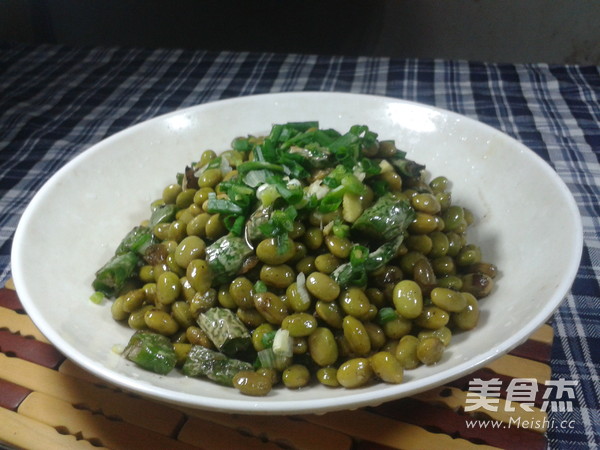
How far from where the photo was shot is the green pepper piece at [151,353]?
1354 millimetres

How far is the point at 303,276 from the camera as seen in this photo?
1494 millimetres

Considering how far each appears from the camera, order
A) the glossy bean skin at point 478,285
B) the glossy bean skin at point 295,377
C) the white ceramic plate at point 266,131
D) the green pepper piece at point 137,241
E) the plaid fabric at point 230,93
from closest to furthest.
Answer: the white ceramic plate at point 266,131 → the glossy bean skin at point 295,377 → the glossy bean skin at point 478,285 → the green pepper piece at point 137,241 → the plaid fabric at point 230,93

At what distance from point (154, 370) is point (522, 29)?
4106 millimetres

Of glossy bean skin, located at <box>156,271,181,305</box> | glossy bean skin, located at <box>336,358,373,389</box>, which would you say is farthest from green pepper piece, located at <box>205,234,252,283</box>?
glossy bean skin, located at <box>336,358,373,389</box>

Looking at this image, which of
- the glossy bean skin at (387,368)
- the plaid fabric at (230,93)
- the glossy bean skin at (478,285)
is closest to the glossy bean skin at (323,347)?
the glossy bean skin at (387,368)

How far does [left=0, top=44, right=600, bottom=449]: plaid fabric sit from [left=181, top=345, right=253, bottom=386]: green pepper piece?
1.08 meters

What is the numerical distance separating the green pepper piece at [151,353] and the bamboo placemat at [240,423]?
0.12 m

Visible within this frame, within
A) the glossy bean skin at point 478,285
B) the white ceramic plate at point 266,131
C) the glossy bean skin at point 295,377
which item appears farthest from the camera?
the glossy bean skin at point 478,285

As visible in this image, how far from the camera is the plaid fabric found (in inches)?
104

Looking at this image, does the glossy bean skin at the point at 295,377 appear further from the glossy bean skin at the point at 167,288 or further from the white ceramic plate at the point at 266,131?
the glossy bean skin at the point at 167,288

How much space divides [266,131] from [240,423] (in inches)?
49.4

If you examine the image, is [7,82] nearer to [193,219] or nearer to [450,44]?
[193,219]

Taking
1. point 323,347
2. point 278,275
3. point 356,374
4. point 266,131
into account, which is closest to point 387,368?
point 356,374

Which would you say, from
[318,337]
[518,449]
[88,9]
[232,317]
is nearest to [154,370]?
[232,317]
